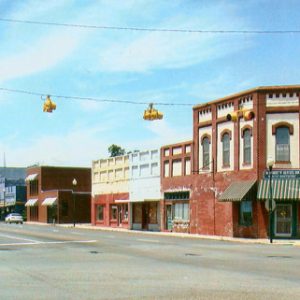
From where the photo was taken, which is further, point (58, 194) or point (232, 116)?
point (58, 194)

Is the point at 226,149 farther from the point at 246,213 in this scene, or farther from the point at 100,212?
the point at 100,212

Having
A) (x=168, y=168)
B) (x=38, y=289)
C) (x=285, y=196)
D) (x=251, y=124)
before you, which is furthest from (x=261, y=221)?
(x=38, y=289)

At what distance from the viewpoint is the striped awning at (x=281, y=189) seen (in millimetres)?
38594

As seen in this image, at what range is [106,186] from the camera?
65.8 meters

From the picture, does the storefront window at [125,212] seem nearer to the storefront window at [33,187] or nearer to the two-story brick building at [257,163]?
the two-story brick building at [257,163]

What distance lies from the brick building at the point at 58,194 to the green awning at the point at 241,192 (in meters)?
43.1

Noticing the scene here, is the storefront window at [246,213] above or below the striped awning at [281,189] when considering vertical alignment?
below

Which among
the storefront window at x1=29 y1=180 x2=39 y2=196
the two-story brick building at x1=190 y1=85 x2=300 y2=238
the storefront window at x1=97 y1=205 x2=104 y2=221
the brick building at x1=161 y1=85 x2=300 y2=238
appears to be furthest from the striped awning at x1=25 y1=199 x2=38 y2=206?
the two-story brick building at x1=190 y1=85 x2=300 y2=238

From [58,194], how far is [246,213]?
46.8 metres

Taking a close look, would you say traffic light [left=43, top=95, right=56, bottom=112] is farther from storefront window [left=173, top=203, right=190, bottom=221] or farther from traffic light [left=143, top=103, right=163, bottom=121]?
storefront window [left=173, top=203, right=190, bottom=221]

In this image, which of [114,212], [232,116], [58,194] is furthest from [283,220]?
[58,194]

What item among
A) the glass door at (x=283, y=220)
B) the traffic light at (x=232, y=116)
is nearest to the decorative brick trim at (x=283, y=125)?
the glass door at (x=283, y=220)

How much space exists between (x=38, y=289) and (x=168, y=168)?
38.4 meters

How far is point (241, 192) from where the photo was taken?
40062 mm
